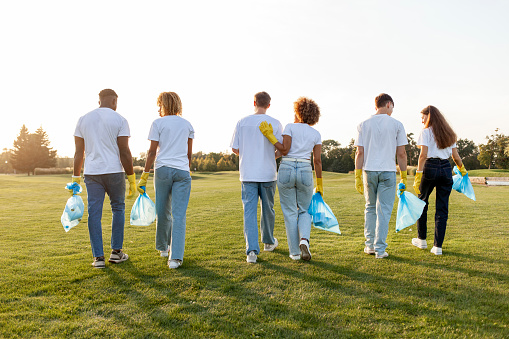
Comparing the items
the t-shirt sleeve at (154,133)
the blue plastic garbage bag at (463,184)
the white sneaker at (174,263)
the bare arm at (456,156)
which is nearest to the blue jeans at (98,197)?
the t-shirt sleeve at (154,133)

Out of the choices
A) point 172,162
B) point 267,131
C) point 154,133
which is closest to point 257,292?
point 172,162

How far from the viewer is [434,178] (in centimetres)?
496

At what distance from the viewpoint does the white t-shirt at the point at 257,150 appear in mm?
4582

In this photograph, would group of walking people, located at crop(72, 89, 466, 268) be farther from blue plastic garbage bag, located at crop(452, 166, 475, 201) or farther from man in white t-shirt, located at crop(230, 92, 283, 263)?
blue plastic garbage bag, located at crop(452, 166, 475, 201)

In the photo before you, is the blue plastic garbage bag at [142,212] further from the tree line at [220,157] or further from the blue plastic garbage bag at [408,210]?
the tree line at [220,157]

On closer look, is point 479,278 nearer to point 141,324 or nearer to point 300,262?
point 300,262

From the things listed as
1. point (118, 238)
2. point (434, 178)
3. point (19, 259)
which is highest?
point (434, 178)

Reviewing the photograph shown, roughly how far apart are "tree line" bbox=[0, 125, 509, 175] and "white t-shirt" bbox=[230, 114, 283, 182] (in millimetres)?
41200

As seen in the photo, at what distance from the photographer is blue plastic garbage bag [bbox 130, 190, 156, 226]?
4488 millimetres

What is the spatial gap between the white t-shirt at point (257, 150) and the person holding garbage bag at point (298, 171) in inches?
4.2

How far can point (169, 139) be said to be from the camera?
4.32 m

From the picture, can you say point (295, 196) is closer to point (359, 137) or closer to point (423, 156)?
point (359, 137)

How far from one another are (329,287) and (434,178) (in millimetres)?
2529

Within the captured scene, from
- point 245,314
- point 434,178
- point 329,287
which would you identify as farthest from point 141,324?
point 434,178
